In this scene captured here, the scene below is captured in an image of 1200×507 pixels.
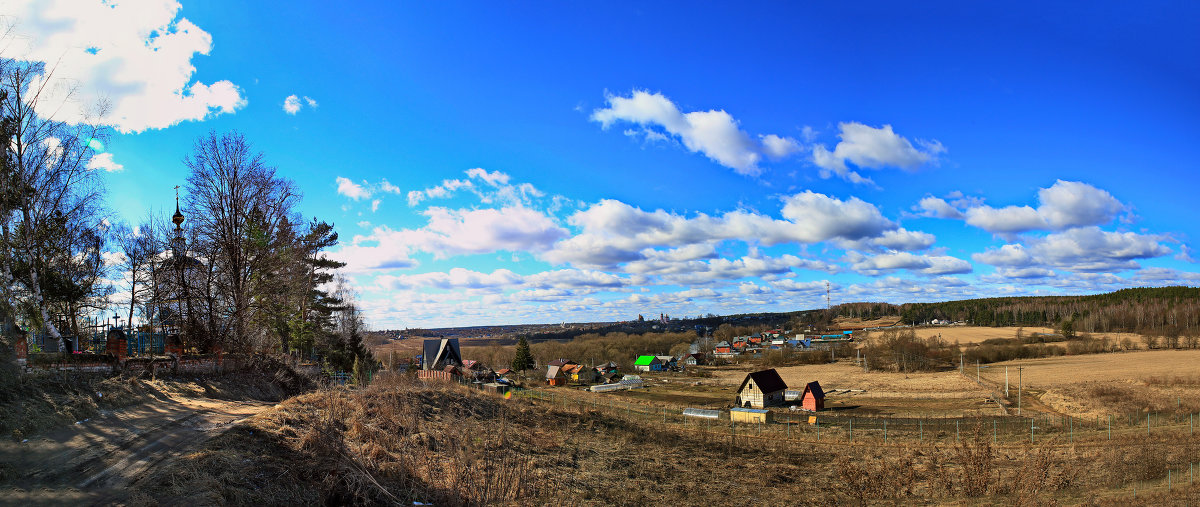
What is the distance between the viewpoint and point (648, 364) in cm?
9494

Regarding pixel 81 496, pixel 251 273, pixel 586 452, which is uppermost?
pixel 251 273

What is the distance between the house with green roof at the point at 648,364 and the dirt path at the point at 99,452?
83255 millimetres

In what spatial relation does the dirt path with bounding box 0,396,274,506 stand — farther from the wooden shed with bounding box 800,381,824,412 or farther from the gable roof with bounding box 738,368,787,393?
the wooden shed with bounding box 800,381,824,412

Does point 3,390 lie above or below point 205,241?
below

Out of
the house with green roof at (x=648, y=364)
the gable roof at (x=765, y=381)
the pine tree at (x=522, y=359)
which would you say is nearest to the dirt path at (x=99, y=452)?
the gable roof at (x=765, y=381)

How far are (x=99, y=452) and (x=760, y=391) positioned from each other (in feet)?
144

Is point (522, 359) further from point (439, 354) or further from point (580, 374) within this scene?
point (439, 354)

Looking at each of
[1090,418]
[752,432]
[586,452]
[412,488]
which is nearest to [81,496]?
[412,488]

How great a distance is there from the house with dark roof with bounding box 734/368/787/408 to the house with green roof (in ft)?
147

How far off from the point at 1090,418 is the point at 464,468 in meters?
40.8

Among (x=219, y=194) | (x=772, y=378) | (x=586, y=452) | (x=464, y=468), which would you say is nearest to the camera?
(x=464, y=468)

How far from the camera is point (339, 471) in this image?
1030 cm

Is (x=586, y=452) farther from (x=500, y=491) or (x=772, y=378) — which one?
(x=772, y=378)

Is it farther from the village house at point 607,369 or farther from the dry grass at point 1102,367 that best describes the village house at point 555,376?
the dry grass at point 1102,367
